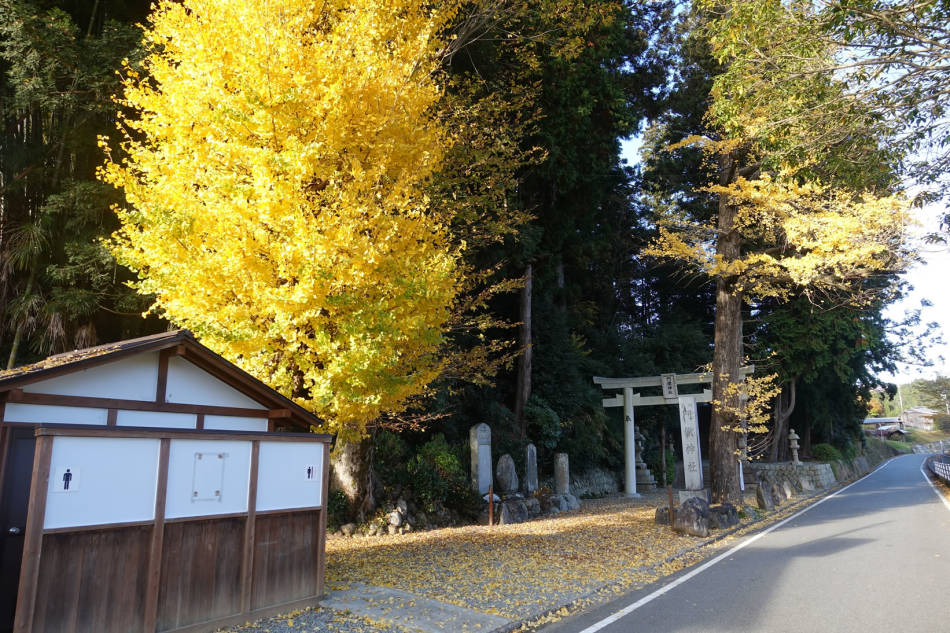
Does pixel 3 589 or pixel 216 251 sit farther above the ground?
pixel 216 251

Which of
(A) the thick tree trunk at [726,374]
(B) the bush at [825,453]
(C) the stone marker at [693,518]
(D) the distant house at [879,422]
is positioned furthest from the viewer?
(D) the distant house at [879,422]

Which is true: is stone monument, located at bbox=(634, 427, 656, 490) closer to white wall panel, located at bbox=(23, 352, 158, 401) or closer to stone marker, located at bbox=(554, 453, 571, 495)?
stone marker, located at bbox=(554, 453, 571, 495)

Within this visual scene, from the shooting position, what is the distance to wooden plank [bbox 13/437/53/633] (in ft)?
13.6

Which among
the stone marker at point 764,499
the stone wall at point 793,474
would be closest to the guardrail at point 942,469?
the stone wall at point 793,474

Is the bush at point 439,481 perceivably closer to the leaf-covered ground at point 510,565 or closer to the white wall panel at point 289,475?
the leaf-covered ground at point 510,565

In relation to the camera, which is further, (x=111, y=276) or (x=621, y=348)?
(x=621, y=348)

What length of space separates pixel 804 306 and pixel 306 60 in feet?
79.9

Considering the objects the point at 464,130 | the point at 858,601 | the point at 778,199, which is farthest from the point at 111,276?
the point at 778,199

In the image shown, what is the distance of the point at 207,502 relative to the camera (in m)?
5.50

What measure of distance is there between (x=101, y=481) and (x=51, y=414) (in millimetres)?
1201

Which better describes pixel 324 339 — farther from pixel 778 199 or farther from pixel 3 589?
pixel 778 199

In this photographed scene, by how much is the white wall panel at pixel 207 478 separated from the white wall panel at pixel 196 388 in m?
1.05

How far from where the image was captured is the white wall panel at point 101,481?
4.45 meters

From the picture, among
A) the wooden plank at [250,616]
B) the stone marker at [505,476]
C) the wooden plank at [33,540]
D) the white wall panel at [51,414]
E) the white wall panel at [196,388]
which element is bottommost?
the wooden plank at [250,616]
